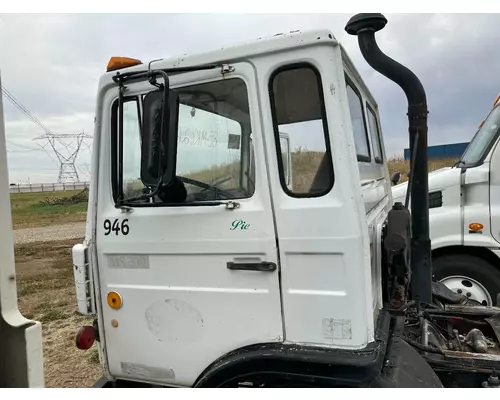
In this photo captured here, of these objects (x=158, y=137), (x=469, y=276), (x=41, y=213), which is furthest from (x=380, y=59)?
(x=41, y=213)

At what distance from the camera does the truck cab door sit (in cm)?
203

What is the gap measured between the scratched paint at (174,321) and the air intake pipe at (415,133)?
1630 mm

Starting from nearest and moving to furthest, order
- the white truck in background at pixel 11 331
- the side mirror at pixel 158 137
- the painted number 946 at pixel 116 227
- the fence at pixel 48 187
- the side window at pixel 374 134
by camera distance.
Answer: the white truck in background at pixel 11 331 < the side mirror at pixel 158 137 < the painted number 946 at pixel 116 227 < the side window at pixel 374 134 < the fence at pixel 48 187

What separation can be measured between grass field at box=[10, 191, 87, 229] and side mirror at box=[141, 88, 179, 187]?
19890 mm

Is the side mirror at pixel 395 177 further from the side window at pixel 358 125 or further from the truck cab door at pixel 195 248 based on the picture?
the truck cab door at pixel 195 248

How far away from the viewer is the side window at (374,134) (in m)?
3.34

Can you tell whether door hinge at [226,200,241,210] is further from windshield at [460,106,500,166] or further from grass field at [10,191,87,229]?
grass field at [10,191,87,229]

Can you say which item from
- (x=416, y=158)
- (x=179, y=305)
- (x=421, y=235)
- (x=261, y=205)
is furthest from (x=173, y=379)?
(x=416, y=158)

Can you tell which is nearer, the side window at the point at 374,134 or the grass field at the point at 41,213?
the side window at the point at 374,134

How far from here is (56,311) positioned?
21.7 feet

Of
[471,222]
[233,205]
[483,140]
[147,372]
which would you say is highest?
[483,140]

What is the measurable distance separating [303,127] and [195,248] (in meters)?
0.85

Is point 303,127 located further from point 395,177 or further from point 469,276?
point 469,276

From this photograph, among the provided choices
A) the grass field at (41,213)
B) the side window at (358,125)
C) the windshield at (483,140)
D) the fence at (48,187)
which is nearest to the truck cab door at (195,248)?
the side window at (358,125)
